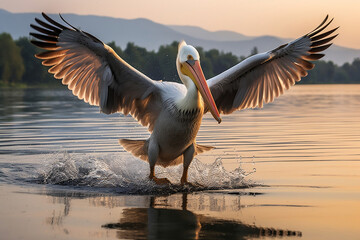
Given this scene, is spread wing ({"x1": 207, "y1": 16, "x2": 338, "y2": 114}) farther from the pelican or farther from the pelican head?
the pelican head

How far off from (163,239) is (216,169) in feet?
12.6

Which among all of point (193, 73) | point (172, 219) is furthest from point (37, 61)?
point (172, 219)

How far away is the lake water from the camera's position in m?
6.22

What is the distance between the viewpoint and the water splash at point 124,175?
900cm

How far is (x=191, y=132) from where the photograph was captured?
920 centimetres

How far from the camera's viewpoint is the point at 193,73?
877 centimetres

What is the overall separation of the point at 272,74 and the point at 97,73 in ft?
9.87

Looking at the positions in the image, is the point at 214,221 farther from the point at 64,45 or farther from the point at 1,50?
the point at 1,50

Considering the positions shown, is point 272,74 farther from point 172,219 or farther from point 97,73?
point 172,219

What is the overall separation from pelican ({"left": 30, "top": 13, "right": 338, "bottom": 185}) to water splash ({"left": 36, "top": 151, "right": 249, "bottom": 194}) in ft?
1.07

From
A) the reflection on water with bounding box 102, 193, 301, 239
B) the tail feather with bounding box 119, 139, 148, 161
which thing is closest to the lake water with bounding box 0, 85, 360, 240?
the reflection on water with bounding box 102, 193, 301, 239

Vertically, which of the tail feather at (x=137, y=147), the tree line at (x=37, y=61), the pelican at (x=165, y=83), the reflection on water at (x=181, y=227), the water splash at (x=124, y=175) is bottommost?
the reflection on water at (x=181, y=227)

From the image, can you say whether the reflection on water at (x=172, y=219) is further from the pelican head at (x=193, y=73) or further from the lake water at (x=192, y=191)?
the pelican head at (x=193, y=73)

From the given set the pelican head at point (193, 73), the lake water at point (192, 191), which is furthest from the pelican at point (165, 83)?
the lake water at point (192, 191)
